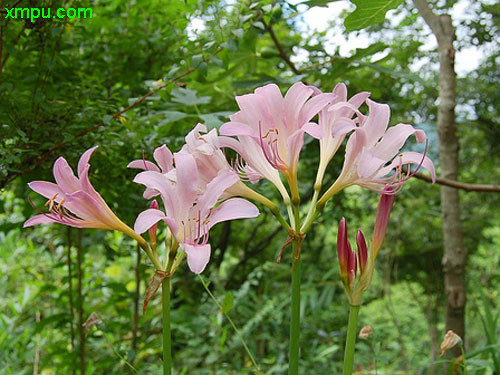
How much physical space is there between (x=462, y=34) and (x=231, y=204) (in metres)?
1.39

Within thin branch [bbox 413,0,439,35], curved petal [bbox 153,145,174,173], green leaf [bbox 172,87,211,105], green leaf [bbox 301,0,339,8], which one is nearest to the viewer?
curved petal [bbox 153,145,174,173]

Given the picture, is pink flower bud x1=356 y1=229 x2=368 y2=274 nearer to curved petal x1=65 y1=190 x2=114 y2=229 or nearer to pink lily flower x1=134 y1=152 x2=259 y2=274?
pink lily flower x1=134 y1=152 x2=259 y2=274

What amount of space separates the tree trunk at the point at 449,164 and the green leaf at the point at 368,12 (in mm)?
507

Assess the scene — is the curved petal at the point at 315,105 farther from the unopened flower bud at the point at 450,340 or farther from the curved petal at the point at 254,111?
the unopened flower bud at the point at 450,340

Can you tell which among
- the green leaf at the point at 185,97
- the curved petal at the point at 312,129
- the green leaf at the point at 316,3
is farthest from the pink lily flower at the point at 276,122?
the green leaf at the point at 185,97

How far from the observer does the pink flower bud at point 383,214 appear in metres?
0.46

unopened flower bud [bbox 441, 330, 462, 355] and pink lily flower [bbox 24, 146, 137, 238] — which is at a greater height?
pink lily flower [bbox 24, 146, 137, 238]

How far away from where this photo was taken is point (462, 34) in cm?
156

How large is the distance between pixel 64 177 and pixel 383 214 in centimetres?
28

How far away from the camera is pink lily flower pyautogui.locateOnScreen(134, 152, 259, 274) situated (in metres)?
0.41

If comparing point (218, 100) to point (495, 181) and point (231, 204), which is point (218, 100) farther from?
point (495, 181)

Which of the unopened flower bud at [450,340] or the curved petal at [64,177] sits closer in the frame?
the curved petal at [64,177]

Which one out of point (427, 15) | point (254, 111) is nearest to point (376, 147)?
point (254, 111)

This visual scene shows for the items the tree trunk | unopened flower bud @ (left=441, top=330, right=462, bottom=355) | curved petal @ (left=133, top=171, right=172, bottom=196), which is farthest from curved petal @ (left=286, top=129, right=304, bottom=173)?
the tree trunk
